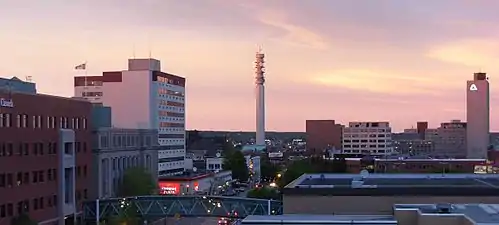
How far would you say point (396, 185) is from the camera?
49281mm

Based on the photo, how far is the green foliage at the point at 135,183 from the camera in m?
84.9

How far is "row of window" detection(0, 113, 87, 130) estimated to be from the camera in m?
59.8

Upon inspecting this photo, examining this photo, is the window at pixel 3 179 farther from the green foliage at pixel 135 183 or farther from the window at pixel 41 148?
the green foliage at pixel 135 183

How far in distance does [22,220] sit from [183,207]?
13.0 meters

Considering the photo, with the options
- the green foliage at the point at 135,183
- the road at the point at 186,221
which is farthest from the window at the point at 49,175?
the green foliage at the point at 135,183

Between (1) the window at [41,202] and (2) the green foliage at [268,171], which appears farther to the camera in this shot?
(2) the green foliage at [268,171]

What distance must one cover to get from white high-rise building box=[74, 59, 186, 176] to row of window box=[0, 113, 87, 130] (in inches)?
2048

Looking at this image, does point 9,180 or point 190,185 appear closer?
point 9,180

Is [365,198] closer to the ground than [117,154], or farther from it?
closer to the ground

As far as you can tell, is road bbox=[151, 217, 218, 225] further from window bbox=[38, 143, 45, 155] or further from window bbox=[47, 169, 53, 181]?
window bbox=[38, 143, 45, 155]

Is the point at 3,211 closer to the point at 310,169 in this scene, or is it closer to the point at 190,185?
the point at 190,185

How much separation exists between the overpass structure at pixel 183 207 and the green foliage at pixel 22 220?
25.0 feet

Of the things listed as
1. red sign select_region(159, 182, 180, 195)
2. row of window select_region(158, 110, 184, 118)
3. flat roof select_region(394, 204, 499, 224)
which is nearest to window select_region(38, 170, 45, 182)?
flat roof select_region(394, 204, 499, 224)

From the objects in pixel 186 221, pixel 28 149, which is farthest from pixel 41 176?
pixel 186 221
